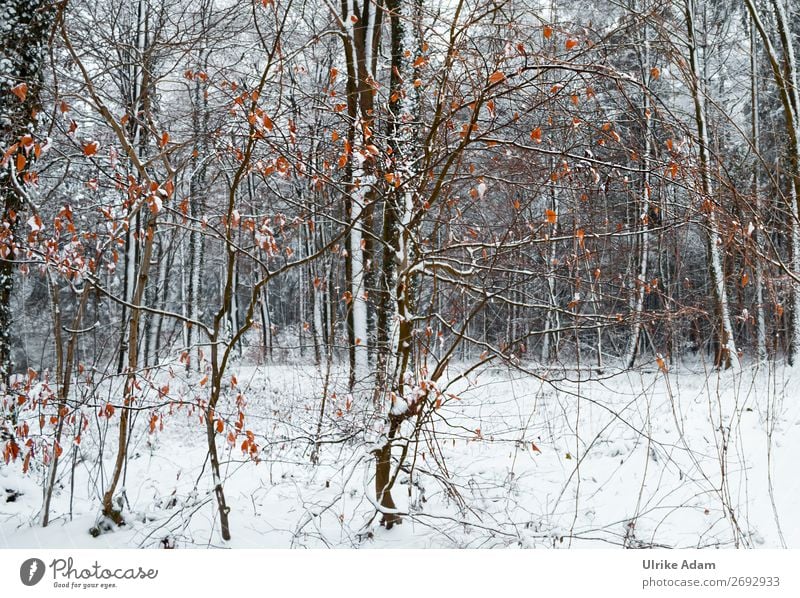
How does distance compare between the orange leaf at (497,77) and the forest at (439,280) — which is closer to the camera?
the orange leaf at (497,77)

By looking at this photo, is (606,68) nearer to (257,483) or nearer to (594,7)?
(594,7)

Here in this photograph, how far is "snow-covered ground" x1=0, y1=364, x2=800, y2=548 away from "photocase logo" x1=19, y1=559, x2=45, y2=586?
57cm

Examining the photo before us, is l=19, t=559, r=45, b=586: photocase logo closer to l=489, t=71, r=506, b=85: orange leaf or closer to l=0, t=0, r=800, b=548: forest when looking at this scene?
l=0, t=0, r=800, b=548: forest

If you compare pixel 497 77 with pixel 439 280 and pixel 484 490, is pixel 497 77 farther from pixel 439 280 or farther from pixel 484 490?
pixel 484 490

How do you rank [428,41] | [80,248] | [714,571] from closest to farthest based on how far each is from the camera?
1. [714,571]
2. [428,41]
3. [80,248]

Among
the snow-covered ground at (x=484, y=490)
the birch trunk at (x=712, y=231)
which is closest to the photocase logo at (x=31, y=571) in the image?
the snow-covered ground at (x=484, y=490)

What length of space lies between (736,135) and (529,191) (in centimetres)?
365

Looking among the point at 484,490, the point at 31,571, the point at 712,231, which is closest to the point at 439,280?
the point at 484,490

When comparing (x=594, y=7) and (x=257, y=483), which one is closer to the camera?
(x=257, y=483)

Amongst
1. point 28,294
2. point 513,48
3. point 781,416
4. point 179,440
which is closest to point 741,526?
point 781,416

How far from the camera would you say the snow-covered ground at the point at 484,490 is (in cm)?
295

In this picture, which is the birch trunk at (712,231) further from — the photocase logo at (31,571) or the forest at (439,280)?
the photocase logo at (31,571)

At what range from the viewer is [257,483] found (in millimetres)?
3766

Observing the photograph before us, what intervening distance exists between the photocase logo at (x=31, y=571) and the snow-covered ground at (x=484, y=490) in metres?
0.57
